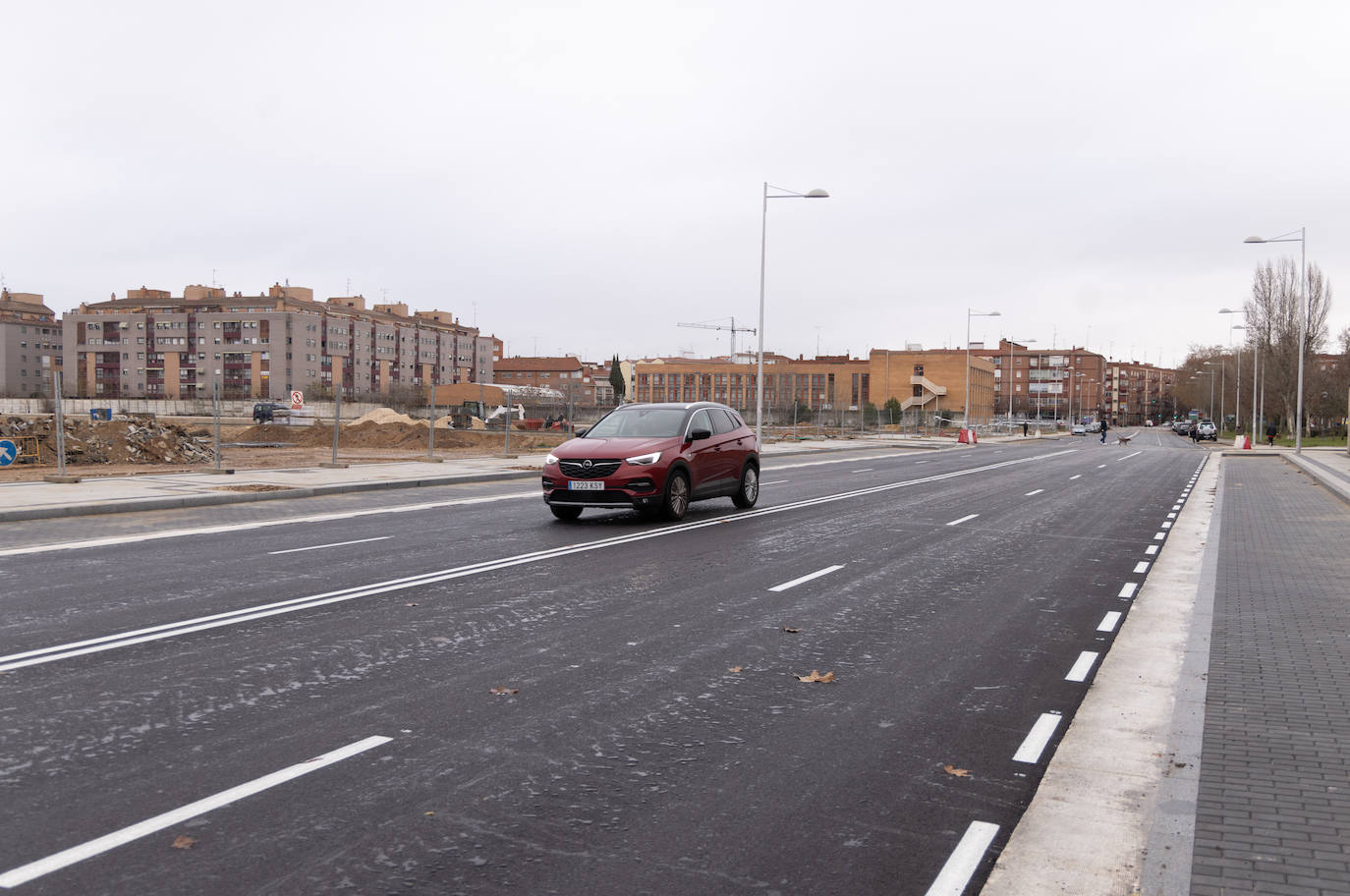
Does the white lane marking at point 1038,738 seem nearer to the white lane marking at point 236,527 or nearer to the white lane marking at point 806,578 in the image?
the white lane marking at point 806,578

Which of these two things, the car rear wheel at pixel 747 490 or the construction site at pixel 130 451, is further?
the construction site at pixel 130 451

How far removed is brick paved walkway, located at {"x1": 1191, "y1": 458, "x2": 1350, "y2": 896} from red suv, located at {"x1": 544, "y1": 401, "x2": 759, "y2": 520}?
23.0ft

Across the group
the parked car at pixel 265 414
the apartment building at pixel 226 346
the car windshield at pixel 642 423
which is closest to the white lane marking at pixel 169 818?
the car windshield at pixel 642 423

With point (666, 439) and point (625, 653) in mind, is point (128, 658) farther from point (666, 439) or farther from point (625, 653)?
point (666, 439)

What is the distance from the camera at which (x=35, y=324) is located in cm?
14438

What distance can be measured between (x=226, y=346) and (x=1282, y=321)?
11496 centimetres

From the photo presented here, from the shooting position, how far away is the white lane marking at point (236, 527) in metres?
11.2

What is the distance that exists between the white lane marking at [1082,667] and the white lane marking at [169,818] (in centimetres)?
429

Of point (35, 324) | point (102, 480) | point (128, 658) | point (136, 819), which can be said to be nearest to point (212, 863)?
point (136, 819)

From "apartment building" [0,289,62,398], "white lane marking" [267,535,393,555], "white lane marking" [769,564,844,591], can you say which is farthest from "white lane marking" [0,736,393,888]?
"apartment building" [0,289,62,398]

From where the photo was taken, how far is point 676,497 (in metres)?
14.3

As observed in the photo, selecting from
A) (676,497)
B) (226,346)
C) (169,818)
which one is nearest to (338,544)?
(676,497)

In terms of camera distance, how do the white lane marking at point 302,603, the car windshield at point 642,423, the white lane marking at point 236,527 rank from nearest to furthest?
1. the white lane marking at point 302,603
2. the white lane marking at point 236,527
3. the car windshield at point 642,423

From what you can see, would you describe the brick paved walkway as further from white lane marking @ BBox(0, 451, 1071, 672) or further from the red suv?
the red suv
